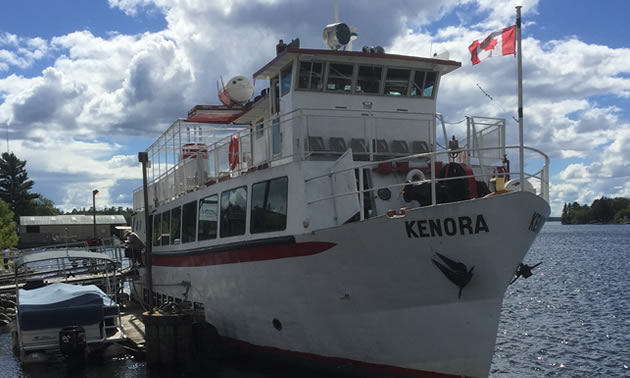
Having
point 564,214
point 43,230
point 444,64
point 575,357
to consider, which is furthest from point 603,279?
point 564,214

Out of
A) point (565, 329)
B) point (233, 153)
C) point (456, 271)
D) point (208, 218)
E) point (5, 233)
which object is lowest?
point (565, 329)

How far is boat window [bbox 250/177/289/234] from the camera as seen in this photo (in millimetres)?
11086

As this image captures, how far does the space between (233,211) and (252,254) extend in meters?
1.42

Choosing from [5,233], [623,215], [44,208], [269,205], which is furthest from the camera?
[623,215]

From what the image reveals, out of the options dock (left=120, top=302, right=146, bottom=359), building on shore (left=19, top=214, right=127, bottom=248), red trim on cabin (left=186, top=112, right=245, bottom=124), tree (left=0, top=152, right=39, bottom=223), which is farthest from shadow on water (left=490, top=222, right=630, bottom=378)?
tree (left=0, top=152, right=39, bottom=223)

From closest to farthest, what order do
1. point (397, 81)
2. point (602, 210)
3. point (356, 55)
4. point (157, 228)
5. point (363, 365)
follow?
point (363, 365) < point (356, 55) < point (397, 81) < point (157, 228) < point (602, 210)

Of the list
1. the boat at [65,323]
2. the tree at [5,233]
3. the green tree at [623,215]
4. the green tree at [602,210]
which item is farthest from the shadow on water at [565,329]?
the green tree at [602,210]

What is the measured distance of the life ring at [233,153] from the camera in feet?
44.0

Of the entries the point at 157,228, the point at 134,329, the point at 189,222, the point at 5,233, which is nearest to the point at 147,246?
the point at 189,222

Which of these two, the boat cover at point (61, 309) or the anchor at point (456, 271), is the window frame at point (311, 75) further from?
the boat cover at point (61, 309)

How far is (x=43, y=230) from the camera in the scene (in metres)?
83.1

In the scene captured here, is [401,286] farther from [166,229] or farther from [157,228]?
[157,228]

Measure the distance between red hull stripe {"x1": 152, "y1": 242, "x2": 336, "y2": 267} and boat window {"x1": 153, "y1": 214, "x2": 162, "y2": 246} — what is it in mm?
3062

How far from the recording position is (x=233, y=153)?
13.4 m
